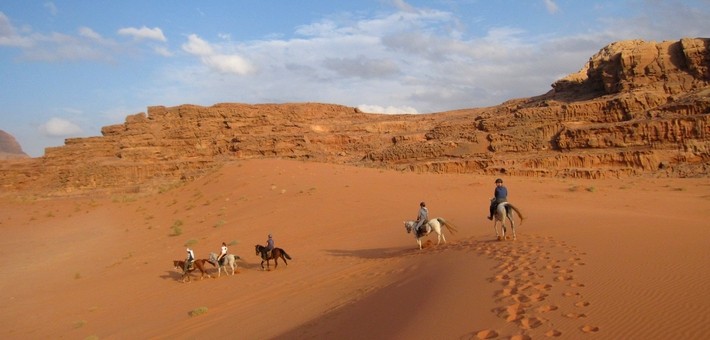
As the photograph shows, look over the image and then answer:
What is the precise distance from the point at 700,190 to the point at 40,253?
2978 centimetres

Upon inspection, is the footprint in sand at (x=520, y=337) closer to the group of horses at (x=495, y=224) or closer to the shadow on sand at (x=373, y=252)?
the group of horses at (x=495, y=224)

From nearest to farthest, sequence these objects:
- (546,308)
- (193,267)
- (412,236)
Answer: (546,308) → (193,267) → (412,236)

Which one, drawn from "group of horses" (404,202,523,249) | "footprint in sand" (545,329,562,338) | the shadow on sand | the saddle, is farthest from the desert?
the saddle

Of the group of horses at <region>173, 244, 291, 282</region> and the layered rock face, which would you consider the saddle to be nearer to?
the group of horses at <region>173, 244, 291, 282</region>

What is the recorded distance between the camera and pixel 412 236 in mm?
14477

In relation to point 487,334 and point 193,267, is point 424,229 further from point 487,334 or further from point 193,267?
point 487,334

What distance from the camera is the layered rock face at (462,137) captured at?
101ft

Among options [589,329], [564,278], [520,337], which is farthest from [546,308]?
[564,278]

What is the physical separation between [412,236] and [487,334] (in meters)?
9.54

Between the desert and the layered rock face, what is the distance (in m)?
0.19

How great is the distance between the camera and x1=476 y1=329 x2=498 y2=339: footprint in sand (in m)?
4.90

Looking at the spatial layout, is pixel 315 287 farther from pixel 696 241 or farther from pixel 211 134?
pixel 211 134

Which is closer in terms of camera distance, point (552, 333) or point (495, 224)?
point (552, 333)

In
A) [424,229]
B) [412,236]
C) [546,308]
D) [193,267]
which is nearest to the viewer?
[546,308]
